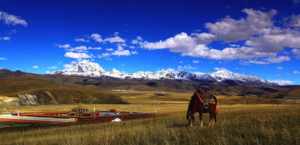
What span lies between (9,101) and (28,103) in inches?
242

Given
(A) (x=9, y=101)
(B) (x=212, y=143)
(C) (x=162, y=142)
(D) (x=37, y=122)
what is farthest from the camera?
(A) (x=9, y=101)

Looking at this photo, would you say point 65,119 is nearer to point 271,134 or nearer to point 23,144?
point 23,144

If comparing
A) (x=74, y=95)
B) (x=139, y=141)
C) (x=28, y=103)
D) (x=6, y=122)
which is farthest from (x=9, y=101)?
(x=139, y=141)

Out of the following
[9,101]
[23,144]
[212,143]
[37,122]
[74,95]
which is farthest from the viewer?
[74,95]

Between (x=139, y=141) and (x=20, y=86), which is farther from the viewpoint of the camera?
(x=20, y=86)

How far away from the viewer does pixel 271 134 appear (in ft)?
34.7

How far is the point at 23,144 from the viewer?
1553cm

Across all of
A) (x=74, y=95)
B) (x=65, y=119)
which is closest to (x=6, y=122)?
(x=65, y=119)

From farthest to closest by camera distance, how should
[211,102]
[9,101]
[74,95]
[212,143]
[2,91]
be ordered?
[2,91], [74,95], [9,101], [211,102], [212,143]

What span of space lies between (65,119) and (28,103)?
60315mm

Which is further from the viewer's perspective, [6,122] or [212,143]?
[6,122]

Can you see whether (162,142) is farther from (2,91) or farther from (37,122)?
(2,91)

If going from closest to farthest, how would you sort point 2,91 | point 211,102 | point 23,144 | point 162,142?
1. point 162,142
2. point 23,144
3. point 211,102
4. point 2,91

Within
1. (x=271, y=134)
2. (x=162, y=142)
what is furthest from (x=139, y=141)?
(x=271, y=134)
